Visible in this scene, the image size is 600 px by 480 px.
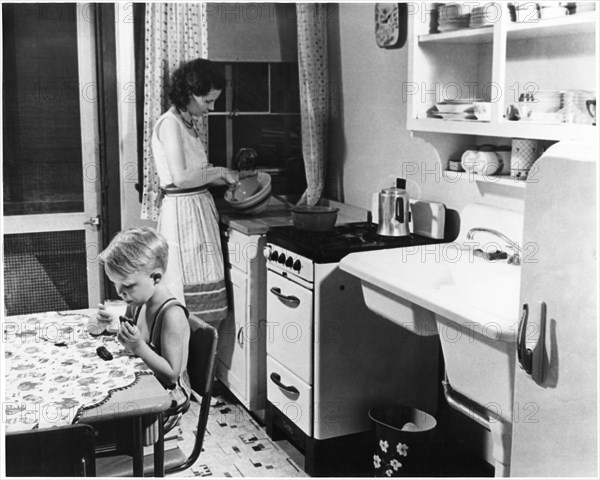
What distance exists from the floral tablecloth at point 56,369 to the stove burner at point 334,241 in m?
1.00

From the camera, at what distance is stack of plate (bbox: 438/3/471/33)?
3.02m

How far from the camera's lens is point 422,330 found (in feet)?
8.84

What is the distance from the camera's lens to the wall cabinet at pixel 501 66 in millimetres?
2602

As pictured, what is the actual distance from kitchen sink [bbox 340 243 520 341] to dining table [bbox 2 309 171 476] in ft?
2.99

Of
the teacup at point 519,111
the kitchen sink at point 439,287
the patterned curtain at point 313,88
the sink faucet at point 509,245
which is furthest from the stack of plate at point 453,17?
the patterned curtain at point 313,88

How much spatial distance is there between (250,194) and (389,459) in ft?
5.50

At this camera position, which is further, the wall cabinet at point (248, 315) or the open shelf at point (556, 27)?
the wall cabinet at point (248, 315)

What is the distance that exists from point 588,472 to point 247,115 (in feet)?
10.7

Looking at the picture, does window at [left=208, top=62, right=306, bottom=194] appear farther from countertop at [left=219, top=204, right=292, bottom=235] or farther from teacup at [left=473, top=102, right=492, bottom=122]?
teacup at [left=473, top=102, right=492, bottom=122]

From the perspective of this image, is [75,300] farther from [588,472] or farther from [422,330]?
[588,472]

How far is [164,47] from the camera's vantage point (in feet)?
13.5

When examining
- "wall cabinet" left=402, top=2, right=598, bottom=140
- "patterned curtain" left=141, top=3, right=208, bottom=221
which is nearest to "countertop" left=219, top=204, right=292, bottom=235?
"patterned curtain" left=141, top=3, right=208, bottom=221

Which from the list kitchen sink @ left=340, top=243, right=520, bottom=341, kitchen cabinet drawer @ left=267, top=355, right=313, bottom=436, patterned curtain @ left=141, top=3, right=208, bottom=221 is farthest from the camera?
patterned curtain @ left=141, top=3, right=208, bottom=221

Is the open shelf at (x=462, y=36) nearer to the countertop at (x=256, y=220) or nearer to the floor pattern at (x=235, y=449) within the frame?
the countertop at (x=256, y=220)
